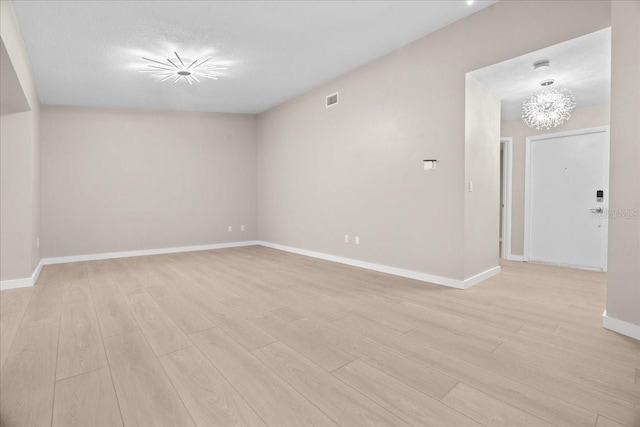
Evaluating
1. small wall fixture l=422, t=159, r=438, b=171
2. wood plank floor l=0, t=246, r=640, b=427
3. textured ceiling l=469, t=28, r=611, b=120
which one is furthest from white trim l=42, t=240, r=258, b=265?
textured ceiling l=469, t=28, r=611, b=120

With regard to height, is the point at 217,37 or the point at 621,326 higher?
the point at 217,37

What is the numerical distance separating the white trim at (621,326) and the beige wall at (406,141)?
4.13 feet

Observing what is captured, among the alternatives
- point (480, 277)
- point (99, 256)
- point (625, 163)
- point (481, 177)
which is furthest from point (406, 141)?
point (99, 256)

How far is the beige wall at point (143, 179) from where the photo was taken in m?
5.53

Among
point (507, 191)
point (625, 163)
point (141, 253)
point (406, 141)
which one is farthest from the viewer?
point (141, 253)

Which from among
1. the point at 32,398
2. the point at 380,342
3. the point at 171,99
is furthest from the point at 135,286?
the point at 171,99

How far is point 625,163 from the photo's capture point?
2369 mm

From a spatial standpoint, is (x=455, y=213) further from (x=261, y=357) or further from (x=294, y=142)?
(x=294, y=142)

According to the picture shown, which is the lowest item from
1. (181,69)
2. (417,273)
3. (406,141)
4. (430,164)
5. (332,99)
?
(417,273)

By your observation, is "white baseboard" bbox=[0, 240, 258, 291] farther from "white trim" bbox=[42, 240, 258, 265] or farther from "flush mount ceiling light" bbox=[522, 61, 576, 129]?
"flush mount ceiling light" bbox=[522, 61, 576, 129]

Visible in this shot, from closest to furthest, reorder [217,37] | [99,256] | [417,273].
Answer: [217,37], [417,273], [99,256]

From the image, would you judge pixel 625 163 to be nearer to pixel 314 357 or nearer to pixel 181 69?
pixel 314 357

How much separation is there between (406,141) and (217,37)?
256cm

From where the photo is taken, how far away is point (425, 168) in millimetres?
3816
